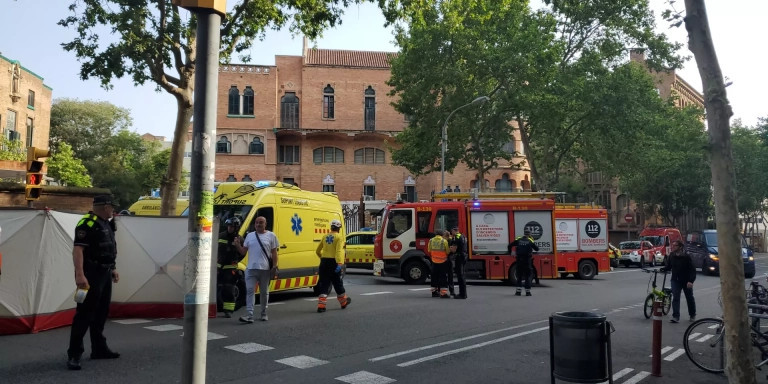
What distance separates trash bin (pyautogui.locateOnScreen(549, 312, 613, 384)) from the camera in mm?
5395

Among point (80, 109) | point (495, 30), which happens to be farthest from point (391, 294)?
point (80, 109)

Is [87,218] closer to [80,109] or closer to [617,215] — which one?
[80,109]

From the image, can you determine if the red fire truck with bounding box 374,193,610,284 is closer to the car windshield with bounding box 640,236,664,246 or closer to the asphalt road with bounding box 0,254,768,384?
the asphalt road with bounding box 0,254,768,384

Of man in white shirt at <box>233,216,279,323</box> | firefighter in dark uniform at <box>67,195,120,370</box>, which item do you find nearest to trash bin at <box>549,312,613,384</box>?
firefighter in dark uniform at <box>67,195,120,370</box>

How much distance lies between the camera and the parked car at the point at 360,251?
2258 centimetres

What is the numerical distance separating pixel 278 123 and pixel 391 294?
31.0 meters

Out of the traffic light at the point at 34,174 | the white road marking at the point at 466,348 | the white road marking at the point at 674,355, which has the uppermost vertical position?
the traffic light at the point at 34,174

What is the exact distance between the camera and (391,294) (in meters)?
14.5

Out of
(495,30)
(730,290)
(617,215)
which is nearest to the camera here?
(730,290)

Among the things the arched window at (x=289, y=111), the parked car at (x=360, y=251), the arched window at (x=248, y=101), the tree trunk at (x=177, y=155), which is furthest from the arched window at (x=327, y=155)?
the tree trunk at (x=177, y=155)

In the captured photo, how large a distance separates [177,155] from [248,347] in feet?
28.0

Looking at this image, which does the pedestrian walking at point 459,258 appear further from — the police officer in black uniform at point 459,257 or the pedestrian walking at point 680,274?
the pedestrian walking at point 680,274

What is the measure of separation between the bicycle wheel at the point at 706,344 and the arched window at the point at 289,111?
38.5 m

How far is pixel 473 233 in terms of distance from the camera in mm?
18375
